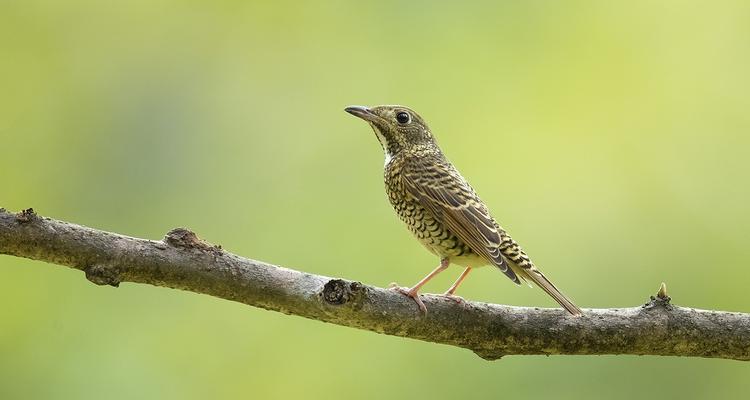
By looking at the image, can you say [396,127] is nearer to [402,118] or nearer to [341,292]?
[402,118]

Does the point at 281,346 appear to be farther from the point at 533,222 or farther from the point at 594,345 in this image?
the point at 594,345

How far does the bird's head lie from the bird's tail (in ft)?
4.34

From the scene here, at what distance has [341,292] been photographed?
4.29 meters

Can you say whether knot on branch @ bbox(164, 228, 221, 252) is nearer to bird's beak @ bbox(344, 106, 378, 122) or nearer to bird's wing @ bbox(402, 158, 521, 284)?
bird's wing @ bbox(402, 158, 521, 284)

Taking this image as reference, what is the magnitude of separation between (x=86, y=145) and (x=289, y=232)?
1969mm

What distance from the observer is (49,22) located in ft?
29.2

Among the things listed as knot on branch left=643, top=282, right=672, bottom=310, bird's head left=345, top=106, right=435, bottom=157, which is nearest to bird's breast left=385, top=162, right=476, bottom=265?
Answer: bird's head left=345, top=106, right=435, bottom=157

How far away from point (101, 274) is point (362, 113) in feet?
8.77

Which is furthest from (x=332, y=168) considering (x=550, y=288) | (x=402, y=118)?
(x=550, y=288)

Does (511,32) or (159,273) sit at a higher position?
(511,32)

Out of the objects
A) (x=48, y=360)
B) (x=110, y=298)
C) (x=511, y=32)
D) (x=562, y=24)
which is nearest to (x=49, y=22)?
(x=110, y=298)

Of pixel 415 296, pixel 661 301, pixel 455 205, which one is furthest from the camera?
pixel 455 205

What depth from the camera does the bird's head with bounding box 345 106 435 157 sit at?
6457mm

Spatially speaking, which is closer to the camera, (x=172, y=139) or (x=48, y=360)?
(x=48, y=360)
